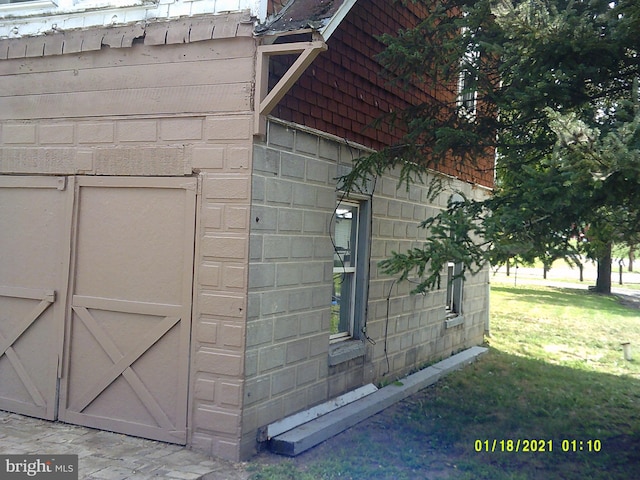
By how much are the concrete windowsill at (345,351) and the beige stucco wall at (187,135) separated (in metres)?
1.74

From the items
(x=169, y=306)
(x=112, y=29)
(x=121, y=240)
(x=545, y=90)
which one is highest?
(x=112, y=29)

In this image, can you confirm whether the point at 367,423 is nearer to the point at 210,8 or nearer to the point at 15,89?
the point at 210,8

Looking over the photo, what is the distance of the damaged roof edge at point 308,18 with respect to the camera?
5.15 metres

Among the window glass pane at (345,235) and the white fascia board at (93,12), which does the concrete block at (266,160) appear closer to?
the white fascia board at (93,12)

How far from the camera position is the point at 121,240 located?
226 inches

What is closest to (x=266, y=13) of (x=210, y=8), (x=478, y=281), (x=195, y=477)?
(x=210, y=8)

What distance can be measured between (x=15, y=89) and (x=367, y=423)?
5.08 m

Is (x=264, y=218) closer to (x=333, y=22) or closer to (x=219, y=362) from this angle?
(x=219, y=362)

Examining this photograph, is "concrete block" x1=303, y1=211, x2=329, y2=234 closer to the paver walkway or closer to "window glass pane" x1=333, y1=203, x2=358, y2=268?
"window glass pane" x1=333, y1=203, x2=358, y2=268

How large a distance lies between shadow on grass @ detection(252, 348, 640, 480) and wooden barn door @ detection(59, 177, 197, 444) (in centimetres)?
118

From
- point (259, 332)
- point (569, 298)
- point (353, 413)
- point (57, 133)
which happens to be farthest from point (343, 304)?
point (569, 298)

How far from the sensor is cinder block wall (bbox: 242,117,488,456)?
5.41 meters

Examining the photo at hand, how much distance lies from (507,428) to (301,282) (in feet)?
9.29

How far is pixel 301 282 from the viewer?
6.11m
